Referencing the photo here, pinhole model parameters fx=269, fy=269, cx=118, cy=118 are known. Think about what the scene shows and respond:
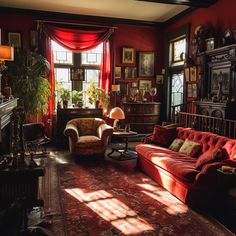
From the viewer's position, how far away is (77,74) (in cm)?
805

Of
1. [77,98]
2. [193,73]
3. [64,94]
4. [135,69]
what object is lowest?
[77,98]

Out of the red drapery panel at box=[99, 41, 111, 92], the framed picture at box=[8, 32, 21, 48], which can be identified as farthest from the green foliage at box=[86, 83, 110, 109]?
the framed picture at box=[8, 32, 21, 48]

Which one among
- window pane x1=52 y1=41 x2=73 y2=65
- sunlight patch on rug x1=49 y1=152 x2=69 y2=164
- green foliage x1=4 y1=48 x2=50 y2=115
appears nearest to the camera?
sunlight patch on rug x1=49 y1=152 x2=69 y2=164

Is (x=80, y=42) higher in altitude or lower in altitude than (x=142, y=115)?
higher

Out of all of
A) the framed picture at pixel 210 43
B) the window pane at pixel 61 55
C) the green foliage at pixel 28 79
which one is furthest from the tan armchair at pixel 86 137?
the framed picture at pixel 210 43

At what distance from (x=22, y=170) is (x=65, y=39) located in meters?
5.45

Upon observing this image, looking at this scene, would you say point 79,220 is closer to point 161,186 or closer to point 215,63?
point 161,186

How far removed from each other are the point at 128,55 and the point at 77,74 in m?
1.71

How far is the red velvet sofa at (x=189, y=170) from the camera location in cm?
353

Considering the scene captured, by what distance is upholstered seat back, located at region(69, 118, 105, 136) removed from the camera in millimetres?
6582

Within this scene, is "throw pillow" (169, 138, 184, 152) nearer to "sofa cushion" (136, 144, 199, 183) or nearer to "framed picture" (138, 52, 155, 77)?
"sofa cushion" (136, 144, 199, 183)

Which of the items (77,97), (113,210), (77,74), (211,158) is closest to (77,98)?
(77,97)

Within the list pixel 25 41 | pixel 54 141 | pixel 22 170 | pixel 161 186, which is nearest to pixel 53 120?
pixel 54 141

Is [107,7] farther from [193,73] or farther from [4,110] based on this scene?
[4,110]
